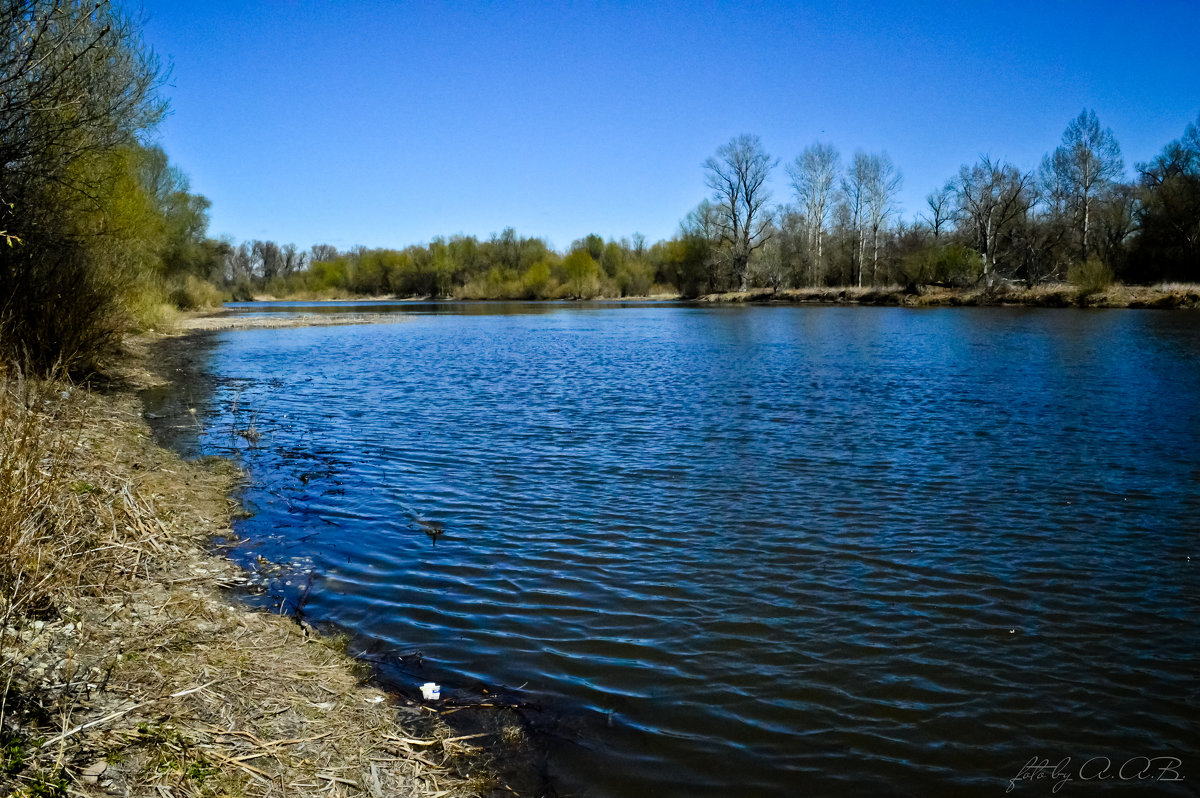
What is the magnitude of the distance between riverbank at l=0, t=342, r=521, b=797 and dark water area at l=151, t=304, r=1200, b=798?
64cm

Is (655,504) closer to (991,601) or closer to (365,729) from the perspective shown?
(991,601)

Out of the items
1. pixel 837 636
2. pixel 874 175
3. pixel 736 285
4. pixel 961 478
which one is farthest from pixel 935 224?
pixel 837 636

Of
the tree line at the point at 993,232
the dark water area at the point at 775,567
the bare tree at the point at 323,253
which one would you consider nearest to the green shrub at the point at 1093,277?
the tree line at the point at 993,232

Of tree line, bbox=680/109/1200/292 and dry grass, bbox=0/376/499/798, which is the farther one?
tree line, bbox=680/109/1200/292

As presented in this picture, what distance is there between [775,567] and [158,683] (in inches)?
197

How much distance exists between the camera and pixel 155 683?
4051 millimetres

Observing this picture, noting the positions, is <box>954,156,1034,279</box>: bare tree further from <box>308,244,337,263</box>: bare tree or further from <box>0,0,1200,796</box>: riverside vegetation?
<box>308,244,337,263</box>: bare tree

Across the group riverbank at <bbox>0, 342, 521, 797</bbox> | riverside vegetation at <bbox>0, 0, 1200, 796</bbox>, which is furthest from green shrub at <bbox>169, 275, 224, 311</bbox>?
riverbank at <bbox>0, 342, 521, 797</bbox>

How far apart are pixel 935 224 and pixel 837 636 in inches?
3095

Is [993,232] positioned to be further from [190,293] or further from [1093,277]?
[190,293]

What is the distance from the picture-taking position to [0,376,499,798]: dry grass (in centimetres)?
333

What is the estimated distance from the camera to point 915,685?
5.00 m

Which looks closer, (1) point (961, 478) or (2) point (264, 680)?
(2) point (264, 680)

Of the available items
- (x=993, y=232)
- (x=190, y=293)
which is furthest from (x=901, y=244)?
(x=190, y=293)
